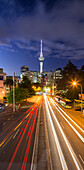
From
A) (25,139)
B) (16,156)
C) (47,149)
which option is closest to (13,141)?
(25,139)

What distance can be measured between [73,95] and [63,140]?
33983 millimetres

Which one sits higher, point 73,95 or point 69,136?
point 73,95

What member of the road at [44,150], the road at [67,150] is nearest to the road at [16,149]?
the road at [44,150]

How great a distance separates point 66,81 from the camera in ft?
174

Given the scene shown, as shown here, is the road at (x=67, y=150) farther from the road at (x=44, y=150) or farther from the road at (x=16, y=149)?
the road at (x=16, y=149)

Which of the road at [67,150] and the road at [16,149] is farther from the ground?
the road at [16,149]

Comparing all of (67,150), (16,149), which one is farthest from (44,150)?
(16,149)

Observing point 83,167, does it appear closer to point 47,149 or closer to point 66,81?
point 47,149

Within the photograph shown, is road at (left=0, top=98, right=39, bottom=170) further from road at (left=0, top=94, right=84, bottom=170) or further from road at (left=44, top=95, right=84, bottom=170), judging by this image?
road at (left=44, top=95, right=84, bottom=170)

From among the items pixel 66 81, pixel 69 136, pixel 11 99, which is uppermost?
pixel 66 81

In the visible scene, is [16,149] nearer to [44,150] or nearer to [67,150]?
[44,150]

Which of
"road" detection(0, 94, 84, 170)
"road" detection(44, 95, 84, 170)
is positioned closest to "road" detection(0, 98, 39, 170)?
"road" detection(0, 94, 84, 170)

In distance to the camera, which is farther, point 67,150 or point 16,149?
point 16,149

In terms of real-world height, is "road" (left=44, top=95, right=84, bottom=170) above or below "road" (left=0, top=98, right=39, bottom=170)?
below
